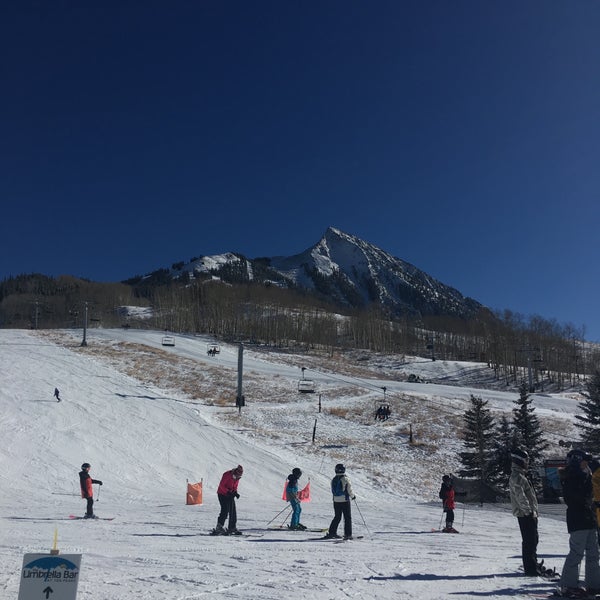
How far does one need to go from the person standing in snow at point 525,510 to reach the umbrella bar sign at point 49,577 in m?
5.91

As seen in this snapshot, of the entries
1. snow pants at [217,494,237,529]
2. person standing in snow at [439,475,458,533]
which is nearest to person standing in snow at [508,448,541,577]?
snow pants at [217,494,237,529]

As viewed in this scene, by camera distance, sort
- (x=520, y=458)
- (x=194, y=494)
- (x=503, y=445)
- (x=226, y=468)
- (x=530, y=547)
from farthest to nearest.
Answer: (x=503, y=445) < (x=226, y=468) < (x=194, y=494) < (x=520, y=458) < (x=530, y=547)

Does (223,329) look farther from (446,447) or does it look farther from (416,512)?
(416,512)

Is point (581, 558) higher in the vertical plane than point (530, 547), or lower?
higher

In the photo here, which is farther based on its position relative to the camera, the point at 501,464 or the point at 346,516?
the point at 501,464

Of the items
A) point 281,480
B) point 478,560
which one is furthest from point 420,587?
point 281,480

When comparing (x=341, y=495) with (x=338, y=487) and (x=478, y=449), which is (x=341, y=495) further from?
(x=478, y=449)

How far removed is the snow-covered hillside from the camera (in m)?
7.01

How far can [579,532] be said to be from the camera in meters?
6.10

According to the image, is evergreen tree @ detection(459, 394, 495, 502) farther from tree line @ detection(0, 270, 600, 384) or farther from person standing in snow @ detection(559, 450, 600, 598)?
tree line @ detection(0, 270, 600, 384)

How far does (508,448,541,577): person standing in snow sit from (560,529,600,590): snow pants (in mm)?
1076

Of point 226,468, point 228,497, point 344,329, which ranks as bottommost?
point 226,468

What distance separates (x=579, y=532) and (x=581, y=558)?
0.28 meters

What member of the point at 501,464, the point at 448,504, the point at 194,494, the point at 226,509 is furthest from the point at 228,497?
the point at 501,464
